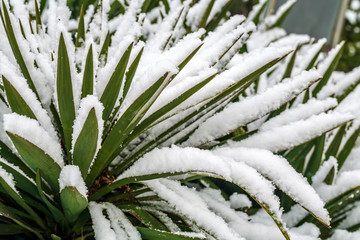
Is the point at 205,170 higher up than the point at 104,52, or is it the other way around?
the point at 104,52

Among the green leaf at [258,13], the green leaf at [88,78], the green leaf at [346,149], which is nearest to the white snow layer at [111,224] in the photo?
the green leaf at [88,78]

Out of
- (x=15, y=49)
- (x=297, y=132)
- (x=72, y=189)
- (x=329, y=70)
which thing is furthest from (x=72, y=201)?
(x=329, y=70)

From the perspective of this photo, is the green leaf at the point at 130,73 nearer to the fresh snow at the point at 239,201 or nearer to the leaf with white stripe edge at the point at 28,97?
the leaf with white stripe edge at the point at 28,97

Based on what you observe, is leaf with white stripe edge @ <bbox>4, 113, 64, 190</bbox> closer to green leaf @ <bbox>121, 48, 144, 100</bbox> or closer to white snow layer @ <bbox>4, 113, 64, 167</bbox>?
white snow layer @ <bbox>4, 113, 64, 167</bbox>

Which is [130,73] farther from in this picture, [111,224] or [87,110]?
[111,224]

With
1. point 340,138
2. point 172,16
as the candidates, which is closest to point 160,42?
point 172,16

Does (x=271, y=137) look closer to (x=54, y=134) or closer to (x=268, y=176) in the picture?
(x=268, y=176)
